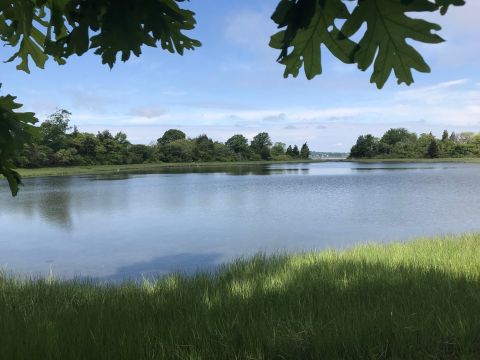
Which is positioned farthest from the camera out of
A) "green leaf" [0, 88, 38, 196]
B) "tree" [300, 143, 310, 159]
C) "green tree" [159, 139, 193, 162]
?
"tree" [300, 143, 310, 159]

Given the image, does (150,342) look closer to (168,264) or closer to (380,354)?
(380,354)

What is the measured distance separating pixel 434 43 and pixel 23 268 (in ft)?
31.9

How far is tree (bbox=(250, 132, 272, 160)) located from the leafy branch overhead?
9540 cm

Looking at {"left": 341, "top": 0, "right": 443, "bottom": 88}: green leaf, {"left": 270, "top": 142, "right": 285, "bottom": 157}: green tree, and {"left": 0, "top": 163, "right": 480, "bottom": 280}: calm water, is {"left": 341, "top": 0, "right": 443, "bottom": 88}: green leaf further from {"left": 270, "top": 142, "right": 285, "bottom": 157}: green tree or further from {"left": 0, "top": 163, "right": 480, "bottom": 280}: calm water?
{"left": 270, "top": 142, "right": 285, "bottom": 157}: green tree

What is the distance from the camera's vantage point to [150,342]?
3.10 metres

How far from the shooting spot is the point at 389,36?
1479 millimetres

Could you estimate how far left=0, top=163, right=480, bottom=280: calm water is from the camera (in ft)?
32.0

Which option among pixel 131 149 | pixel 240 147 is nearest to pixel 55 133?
pixel 131 149

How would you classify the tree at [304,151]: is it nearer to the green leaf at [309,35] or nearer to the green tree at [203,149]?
the green tree at [203,149]

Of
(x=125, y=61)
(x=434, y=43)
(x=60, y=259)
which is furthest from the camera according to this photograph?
(x=60, y=259)

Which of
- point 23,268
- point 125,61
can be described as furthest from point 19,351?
point 23,268

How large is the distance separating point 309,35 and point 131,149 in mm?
74015

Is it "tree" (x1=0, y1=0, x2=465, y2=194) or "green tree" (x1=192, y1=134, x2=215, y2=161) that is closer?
"tree" (x1=0, y1=0, x2=465, y2=194)

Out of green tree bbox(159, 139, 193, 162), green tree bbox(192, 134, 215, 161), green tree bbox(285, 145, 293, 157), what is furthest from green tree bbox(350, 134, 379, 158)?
green tree bbox(159, 139, 193, 162)
